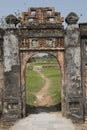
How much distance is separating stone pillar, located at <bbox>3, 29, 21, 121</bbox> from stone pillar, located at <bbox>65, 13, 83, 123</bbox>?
6.05 feet

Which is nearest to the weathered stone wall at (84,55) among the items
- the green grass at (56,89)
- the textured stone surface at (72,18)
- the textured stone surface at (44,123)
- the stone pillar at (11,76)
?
the textured stone surface at (72,18)

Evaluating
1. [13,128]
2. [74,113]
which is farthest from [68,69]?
[13,128]

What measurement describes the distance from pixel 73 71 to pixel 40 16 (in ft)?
7.87

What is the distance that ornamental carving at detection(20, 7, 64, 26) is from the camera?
10299 mm

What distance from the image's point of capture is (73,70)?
1020cm

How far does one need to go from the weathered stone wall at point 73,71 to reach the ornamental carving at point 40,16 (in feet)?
2.03

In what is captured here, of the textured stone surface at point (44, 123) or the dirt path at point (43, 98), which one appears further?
the dirt path at point (43, 98)

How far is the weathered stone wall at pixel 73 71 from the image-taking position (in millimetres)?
10148

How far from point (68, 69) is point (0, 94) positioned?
2.77 m

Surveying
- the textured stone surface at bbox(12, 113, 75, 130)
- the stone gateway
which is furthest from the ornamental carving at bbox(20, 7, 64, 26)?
the textured stone surface at bbox(12, 113, 75, 130)

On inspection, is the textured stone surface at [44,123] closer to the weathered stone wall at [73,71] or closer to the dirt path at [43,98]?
the weathered stone wall at [73,71]

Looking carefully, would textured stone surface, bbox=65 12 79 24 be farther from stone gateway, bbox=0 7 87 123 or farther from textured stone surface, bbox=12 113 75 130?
textured stone surface, bbox=12 113 75 130

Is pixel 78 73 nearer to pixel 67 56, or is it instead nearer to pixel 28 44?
pixel 67 56

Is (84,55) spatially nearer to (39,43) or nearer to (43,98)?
(39,43)
